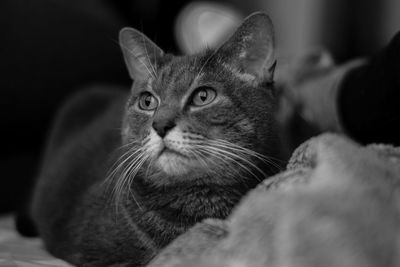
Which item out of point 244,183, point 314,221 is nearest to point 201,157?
point 244,183

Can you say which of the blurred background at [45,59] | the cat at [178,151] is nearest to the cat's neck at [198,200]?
the cat at [178,151]

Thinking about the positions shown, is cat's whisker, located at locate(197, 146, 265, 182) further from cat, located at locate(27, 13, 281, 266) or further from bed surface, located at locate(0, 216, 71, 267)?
bed surface, located at locate(0, 216, 71, 267)

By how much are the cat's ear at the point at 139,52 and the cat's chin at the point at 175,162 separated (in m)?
0.30

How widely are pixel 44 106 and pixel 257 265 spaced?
1.68m

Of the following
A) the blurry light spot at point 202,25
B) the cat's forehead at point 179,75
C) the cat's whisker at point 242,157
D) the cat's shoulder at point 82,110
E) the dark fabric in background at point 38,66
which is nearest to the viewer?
the cat's whisker at point 242,157

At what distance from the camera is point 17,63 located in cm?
201

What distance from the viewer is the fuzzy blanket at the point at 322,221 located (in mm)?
620

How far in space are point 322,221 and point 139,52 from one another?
82 centimetres

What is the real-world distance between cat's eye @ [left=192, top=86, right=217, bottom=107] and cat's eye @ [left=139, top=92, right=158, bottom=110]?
0.41 feet

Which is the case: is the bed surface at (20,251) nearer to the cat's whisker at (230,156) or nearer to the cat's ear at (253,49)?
the cat's whisker at (230,156)

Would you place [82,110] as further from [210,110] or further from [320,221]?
[320,221]

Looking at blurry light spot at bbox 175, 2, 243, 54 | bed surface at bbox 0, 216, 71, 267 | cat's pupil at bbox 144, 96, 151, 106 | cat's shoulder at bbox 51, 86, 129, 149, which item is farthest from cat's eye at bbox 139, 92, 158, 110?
blurry light spot at bbox 175, 2, 243, 54

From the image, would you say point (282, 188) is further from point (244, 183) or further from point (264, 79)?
point (264, 79)

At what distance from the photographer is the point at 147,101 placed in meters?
1.18
